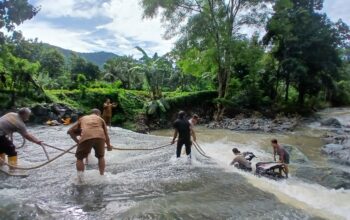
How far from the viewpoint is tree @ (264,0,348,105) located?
31.9m

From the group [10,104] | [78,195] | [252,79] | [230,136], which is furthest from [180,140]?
[252,79]

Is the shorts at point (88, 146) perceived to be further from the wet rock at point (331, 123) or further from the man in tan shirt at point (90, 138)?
the wet rock at point (331, 123)

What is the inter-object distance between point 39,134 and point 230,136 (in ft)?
34.0

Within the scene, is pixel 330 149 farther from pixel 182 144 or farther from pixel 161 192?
pixel 161 192

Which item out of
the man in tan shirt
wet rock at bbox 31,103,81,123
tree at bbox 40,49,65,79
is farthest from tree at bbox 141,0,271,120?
tree at bbox 40,49,65,79

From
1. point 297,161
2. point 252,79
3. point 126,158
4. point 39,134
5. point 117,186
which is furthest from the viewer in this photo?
point 252,79

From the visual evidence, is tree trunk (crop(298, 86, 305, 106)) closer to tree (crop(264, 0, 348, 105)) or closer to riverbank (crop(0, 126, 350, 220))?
tree (crop(264, 0, 348, 105))

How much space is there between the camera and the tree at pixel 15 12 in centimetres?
2419

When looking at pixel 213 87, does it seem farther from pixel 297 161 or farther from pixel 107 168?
pixel 107 168

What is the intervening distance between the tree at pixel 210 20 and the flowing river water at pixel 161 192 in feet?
54.6

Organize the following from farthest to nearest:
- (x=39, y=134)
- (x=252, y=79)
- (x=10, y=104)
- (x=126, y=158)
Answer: (x=252, y=79) < (x=10, y=104) < (x=39, y=134) < (x=126, y=158)

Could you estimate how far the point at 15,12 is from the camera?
80.0ft

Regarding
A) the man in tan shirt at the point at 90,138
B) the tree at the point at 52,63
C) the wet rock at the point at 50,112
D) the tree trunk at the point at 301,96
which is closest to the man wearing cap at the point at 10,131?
the man in tan shirt at the point at 90,138

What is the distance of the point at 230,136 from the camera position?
21.6 metres
